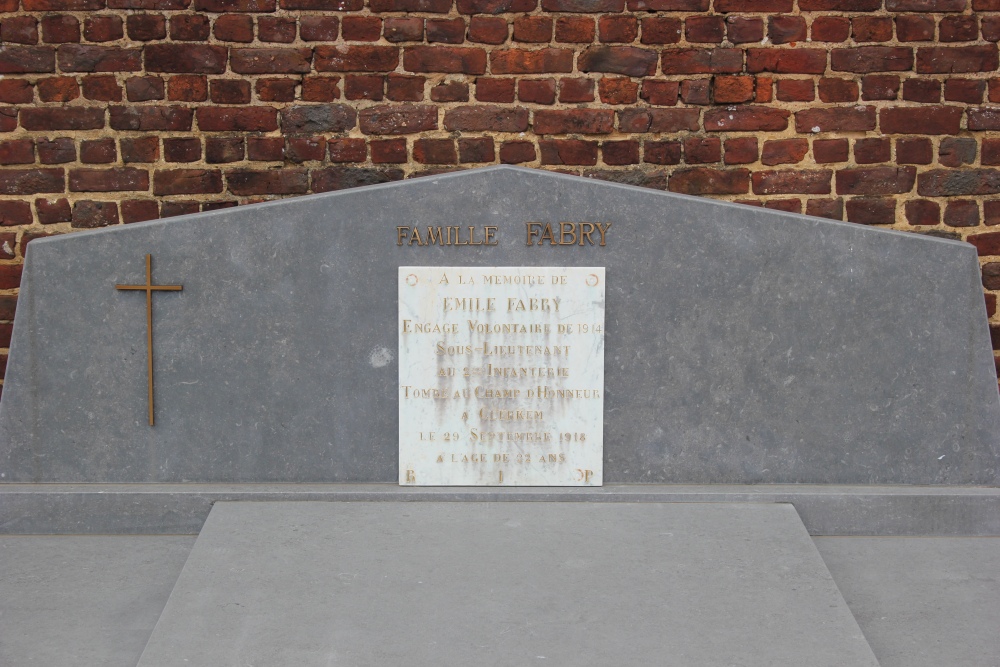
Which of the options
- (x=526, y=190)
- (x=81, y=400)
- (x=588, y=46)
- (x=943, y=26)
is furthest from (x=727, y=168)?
(x=81, y=400)

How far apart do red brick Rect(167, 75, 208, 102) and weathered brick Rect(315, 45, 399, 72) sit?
442 mm

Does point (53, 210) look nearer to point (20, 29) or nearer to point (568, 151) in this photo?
point (20, 29)

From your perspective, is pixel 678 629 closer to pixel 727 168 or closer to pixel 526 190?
pixel 526 190

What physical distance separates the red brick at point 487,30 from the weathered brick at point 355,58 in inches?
11.9

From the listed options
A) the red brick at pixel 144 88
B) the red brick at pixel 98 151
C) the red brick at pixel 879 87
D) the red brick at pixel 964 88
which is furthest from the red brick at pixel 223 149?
the red brick at pixel 964 88

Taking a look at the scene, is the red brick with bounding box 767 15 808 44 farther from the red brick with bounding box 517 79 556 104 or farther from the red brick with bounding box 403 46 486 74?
the red brick with bounding box 403 46 486 74

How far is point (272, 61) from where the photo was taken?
3.74 metres

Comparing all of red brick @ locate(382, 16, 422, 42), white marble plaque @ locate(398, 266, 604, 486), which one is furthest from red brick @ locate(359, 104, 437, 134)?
white marble plaque @ locate(398, 266, 604, 486)

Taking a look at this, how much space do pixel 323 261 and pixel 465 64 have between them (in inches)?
49.8

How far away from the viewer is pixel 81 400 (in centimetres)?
287

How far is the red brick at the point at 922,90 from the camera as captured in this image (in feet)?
12.4

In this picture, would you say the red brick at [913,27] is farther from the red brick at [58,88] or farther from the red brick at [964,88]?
the red brick at [58,88]

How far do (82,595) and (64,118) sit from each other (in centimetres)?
205

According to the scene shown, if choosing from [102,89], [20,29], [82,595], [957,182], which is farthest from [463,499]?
[20,29]
